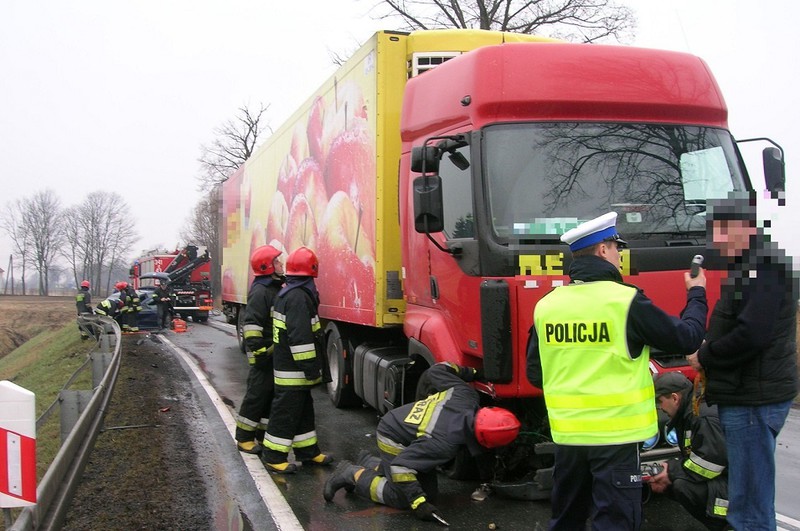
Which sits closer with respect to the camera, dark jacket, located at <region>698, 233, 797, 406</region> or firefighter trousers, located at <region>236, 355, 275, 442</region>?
dark jacket, located at <region>698, 233, 797, 406</region>

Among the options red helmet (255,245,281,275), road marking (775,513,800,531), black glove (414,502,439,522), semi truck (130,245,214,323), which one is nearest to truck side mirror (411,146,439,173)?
red helmet (255,245,281,275)

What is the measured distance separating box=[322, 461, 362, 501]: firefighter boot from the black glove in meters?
0.65

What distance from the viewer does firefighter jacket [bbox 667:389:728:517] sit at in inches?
149

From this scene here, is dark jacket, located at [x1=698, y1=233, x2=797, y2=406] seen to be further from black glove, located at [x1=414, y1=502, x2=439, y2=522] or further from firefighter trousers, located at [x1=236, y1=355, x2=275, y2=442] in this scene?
firefighter trousers, located at [x1=236, y1=355, x2=275, y2=442]

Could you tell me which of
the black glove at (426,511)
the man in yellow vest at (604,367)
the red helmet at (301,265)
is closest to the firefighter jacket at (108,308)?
the red helmet at (301,265)

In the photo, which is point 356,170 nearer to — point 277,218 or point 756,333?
point 277,218

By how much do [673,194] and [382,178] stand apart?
272 centimetres

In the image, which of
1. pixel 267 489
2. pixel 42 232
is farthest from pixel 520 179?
pixel 42 232

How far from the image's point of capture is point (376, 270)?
6590 millimetres

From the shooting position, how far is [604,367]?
305 centimetres

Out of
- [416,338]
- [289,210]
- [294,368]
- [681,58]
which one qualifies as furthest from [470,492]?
[289,210]

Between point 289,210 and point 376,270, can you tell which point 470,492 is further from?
point 289,210

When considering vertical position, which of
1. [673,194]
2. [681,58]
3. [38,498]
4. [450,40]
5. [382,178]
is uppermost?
[450,40]

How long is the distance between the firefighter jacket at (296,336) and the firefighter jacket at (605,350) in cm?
298
